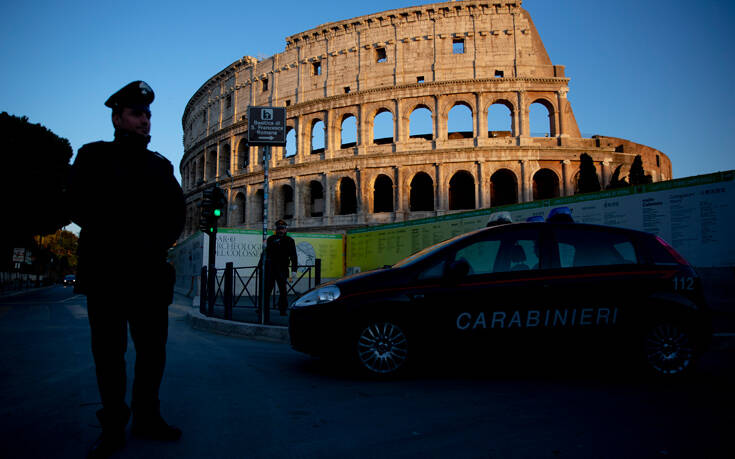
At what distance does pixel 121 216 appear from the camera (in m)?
2.30

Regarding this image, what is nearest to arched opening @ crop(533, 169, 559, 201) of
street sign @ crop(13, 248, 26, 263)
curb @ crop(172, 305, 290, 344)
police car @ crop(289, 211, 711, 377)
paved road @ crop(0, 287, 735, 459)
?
curb @ crop(172, 305, 290, 344)

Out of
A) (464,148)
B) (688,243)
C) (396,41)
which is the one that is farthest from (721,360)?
(396,41)

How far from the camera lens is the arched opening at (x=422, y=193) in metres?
31.0

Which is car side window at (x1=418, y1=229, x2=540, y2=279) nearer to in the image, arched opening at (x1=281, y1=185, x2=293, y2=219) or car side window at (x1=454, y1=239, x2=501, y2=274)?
car side window at (x1=454, y1=239, x2=501, y2=274)

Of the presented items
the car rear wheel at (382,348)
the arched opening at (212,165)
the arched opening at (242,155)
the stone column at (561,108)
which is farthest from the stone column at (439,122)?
the car rear wheel at (382,348)

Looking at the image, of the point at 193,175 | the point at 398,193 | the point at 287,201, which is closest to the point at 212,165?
the point at 193,175

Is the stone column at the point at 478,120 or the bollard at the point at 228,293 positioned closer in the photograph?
Result: the bollard at the point at 228,293

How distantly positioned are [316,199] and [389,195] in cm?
543

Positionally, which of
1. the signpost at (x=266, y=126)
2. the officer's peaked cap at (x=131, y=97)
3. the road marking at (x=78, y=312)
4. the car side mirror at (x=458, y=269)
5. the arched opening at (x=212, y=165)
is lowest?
the road marking at (x=78, y=312)

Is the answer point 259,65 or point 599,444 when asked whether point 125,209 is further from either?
point 259,65

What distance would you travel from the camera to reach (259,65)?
118ft

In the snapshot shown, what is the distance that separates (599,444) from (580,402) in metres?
0.91

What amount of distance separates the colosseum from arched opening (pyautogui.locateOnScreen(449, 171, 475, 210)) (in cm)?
9

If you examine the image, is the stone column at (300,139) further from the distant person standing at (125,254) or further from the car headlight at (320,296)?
the distant person standing at (125,254)
